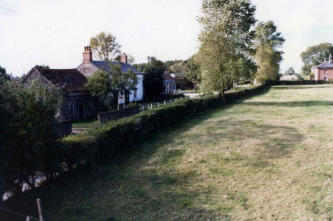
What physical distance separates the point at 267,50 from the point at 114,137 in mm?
63550

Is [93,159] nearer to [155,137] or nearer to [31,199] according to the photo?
[31,199]

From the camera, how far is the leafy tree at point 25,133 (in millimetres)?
6926

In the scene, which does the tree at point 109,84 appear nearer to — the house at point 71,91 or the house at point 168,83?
the house at point 71,91

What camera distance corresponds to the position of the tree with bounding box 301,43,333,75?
129000 mm

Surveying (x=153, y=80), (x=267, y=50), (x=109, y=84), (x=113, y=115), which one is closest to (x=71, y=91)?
(x=109, y=84)

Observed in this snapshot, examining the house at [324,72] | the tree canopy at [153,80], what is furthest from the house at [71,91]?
the house at [324,72]

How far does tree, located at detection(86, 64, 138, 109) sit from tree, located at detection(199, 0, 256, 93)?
989cm

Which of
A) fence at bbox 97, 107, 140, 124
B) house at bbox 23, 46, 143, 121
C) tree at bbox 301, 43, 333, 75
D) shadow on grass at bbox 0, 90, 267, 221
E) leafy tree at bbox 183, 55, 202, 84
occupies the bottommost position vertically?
shadow on grass at bbox 0, 90, 267, 221

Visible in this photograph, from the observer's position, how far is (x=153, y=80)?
5088 centimetres

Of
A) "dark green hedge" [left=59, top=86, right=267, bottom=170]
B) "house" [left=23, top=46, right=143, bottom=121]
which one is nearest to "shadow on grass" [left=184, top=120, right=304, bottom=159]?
"dark green hedge" [left=59, top=86, right=267, bottom=170]

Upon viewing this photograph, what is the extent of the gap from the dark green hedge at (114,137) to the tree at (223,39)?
10846mm

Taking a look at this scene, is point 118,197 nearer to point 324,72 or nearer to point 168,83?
point 168,83

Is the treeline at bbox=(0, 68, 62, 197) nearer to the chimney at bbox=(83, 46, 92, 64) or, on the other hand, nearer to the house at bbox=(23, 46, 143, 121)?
the house at bbox=(23, 46, 143, 121)

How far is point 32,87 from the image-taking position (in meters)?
7.88
